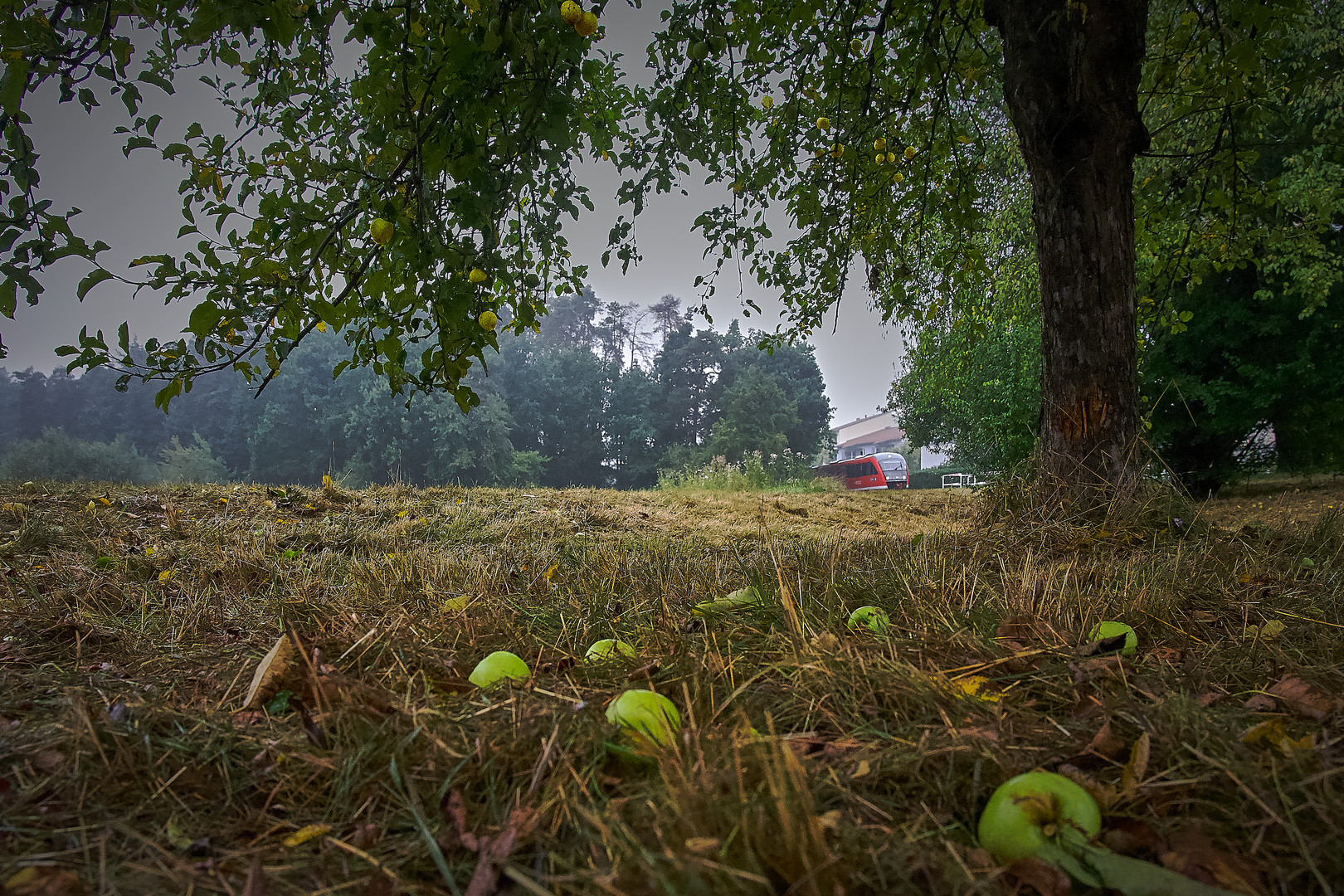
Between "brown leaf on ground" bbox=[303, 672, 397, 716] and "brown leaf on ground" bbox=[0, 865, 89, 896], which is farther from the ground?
"brown leaf on ground" bbox=[303, 672, 397, 716]

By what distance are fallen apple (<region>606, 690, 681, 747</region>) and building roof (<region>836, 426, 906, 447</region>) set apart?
62.9 meters

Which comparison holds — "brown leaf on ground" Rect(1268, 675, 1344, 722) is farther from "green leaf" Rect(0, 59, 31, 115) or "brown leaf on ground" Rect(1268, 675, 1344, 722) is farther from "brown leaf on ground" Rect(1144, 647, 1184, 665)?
"green leaf" Rect(0, 59, 31, 115)

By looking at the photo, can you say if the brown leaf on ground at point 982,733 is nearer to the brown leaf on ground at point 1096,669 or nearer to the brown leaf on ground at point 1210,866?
the brown leaf on ground at point 1210,866

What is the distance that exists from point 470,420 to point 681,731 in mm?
35248

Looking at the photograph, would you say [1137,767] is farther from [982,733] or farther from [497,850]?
[497,850]

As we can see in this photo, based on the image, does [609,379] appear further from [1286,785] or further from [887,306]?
[1286,785]

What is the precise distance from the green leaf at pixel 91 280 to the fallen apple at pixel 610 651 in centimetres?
156

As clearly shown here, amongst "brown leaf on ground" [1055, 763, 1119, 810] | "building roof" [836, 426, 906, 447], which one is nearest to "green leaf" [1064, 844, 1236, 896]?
"brown leaf on ground" [1055, 763, 1119, 810]

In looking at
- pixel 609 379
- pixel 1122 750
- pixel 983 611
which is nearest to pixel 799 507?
pixel 983 611

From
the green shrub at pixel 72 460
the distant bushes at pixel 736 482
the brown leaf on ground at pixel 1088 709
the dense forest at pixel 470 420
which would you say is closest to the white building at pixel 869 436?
the dense forest at pixel 470 420

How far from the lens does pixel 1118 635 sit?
1426 mm

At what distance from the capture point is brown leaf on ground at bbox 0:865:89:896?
667 mm

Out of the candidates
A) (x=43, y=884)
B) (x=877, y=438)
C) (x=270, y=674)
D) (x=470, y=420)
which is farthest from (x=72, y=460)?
(x=877, y=438)

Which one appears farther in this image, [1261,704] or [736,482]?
[736,482]
